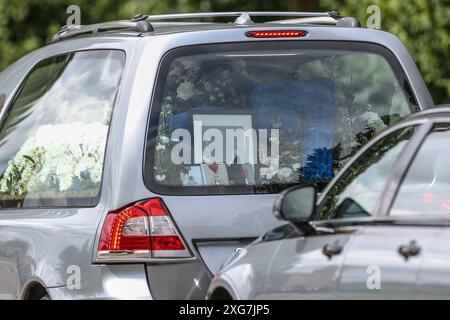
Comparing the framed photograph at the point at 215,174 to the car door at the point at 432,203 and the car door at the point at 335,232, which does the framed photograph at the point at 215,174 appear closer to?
the car door at the point at 335,232

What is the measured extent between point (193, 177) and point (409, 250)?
7.53 ft

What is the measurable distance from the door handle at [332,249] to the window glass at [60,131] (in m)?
1.96

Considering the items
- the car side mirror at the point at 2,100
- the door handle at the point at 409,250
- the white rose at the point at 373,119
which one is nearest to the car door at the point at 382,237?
the door handle at the point at 409,250

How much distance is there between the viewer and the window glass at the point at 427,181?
5.64 metres

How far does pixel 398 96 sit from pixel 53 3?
1911 centimetres

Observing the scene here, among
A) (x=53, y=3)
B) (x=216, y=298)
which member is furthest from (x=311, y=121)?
(x=53, y=3)

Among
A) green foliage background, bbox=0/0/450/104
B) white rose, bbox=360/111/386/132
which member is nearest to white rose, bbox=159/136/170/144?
white rose, bbox=360/111/386/132

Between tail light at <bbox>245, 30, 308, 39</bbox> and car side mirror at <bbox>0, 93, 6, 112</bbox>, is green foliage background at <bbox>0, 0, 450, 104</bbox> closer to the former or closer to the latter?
car side mirror at <bbox>0, 93, 6, 112</bbox>

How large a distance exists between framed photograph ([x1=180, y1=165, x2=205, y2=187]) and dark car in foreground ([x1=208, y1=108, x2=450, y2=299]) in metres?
0.74

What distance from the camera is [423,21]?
675 inches

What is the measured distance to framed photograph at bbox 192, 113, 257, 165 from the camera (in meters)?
7.52

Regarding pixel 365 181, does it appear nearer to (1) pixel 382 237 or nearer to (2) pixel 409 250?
(1) pixel 382 237
